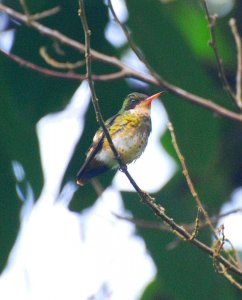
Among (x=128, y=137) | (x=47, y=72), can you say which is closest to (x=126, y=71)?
(x=47, y=72)

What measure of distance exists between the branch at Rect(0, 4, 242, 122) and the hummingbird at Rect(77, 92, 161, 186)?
1.00 metres

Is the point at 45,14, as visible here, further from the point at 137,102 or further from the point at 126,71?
the point at 137,102

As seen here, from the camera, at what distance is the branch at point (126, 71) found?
2631mm

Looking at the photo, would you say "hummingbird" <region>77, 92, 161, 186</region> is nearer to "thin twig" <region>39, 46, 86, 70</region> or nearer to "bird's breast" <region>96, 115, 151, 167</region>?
"bird's breast" <region>96, 115, 151, 167</region>

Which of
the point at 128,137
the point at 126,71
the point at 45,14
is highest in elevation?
the point at 45,14

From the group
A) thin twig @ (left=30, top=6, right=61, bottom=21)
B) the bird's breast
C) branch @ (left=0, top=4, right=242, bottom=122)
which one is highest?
thin twig @ (left=30, top=6, right=61, bottom=21)

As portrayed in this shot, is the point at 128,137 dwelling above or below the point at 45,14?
below

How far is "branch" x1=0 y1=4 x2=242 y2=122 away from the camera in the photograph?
104 inches

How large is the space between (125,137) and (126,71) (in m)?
1.56

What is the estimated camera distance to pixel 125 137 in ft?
14.2

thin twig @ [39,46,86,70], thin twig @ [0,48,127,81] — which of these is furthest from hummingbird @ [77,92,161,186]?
thin twig @ [0,48,127,81]

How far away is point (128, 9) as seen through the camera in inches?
117

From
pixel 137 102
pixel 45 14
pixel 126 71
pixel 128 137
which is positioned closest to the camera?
pixel 126 71

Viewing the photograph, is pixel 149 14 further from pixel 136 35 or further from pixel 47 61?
pixel 47 61
